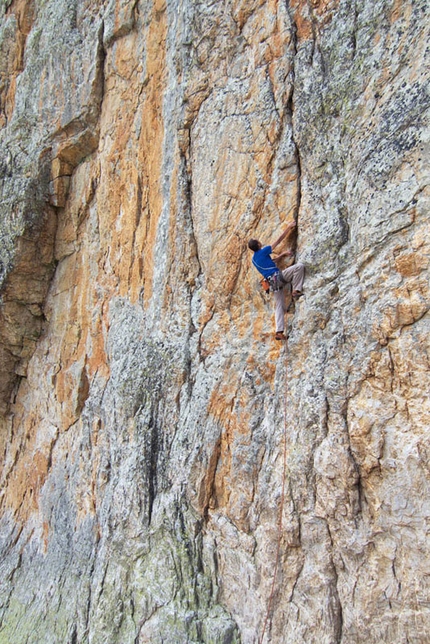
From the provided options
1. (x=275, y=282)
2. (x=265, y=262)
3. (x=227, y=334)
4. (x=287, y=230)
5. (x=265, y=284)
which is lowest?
(x=227, y=334)

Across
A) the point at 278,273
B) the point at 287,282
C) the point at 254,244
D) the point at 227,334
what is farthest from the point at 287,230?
the point at 227,334

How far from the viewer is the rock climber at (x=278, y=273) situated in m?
7.46

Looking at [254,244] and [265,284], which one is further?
[265,284]

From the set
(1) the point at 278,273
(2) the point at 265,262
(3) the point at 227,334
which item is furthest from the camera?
(3) the point at 227,334

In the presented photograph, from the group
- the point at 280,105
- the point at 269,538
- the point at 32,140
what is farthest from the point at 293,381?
the point at 32,140

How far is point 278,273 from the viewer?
7637mm

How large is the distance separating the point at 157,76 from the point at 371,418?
29.8 feet

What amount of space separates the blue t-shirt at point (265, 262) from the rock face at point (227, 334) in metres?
0.51

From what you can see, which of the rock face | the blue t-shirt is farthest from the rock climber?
the rock face

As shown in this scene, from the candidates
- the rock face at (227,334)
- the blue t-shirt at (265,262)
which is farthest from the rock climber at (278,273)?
the rock face at (227,334)

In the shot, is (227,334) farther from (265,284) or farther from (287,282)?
(287,282)

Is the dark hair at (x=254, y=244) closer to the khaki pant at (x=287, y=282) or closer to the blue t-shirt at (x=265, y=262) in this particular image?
the blue t-shirt at (x=265, y=262)

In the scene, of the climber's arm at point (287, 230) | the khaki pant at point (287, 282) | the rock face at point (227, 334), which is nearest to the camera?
the rock face at point (227, 334)

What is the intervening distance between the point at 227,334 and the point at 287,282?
5.36 ft
